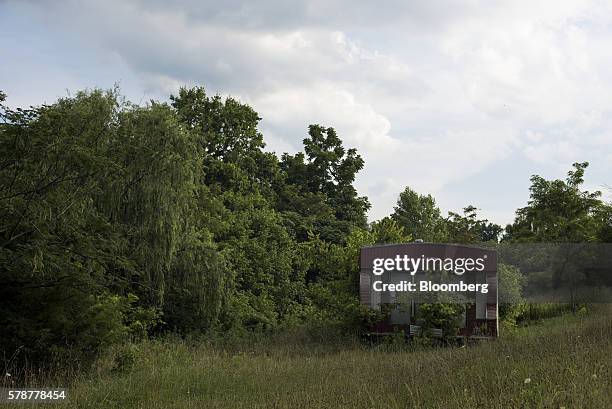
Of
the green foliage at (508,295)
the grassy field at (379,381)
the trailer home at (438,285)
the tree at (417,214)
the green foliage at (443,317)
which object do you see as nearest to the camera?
the grassy field at (379,381)

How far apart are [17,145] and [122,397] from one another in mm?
4742

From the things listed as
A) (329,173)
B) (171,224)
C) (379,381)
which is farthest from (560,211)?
(379,381)

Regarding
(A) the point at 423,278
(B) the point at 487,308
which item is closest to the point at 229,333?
(A) the point at 423,278

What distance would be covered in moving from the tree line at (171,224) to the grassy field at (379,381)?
1.93 m

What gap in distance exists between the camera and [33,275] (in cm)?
1154

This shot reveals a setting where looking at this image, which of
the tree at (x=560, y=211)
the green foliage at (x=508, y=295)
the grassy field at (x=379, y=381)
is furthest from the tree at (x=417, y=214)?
the grassy field at (x=379, y=381)

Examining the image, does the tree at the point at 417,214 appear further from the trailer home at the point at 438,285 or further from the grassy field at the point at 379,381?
the grassy field at the point at 379,381

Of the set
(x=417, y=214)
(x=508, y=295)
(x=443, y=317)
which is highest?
(x=417, y=214)

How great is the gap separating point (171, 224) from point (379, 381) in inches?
455

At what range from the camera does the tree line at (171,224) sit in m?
11.3

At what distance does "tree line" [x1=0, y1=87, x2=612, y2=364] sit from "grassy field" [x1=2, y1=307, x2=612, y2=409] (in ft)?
6.34

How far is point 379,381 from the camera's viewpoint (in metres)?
9.37

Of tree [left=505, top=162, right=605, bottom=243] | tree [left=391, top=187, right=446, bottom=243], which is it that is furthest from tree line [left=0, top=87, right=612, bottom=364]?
tree [left=391, top=187, right=446, bottom=243]

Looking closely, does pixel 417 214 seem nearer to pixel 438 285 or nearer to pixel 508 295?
pixel 508 295
